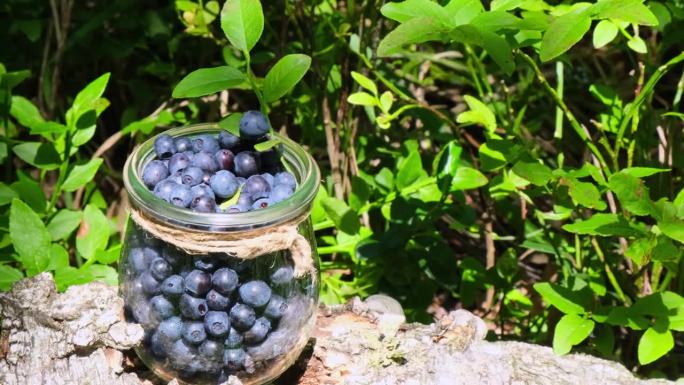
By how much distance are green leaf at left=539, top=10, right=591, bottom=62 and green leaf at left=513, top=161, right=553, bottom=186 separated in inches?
9.1

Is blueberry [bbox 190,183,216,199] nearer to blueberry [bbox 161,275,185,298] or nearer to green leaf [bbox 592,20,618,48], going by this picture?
blueberry [bbox 161,275,185,298]

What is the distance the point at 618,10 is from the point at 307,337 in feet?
2.02

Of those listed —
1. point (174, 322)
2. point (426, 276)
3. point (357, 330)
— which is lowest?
point (426, 276)

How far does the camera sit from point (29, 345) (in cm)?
125

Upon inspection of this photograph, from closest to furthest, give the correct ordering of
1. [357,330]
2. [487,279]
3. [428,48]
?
[357,330] → [487,279] → [428,48]

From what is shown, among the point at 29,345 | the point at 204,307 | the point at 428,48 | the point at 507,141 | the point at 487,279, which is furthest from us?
the point at 428,48

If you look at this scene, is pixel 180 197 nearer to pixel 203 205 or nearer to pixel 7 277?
pixel 203 205

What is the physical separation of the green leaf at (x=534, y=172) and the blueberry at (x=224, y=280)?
492 millimetres

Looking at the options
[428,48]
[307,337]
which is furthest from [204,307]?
[428,48]

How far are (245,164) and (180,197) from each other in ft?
0.34

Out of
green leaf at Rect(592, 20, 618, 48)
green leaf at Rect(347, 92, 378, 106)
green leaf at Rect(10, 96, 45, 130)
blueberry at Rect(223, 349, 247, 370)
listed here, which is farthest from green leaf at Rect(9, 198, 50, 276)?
green leaf at Rect(592, 20, 618, 48)

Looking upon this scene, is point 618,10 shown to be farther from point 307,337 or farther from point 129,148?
point 129,148

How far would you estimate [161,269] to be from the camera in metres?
1.13

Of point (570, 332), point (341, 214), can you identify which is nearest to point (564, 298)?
point (570, 332)
